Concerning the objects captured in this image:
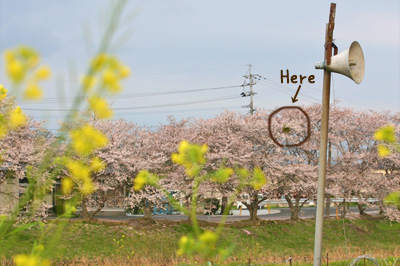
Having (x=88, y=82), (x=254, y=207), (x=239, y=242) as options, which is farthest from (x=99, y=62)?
(x=254, y=207)

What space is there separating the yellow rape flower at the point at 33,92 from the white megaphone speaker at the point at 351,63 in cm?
333

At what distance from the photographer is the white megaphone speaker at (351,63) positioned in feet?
13.0

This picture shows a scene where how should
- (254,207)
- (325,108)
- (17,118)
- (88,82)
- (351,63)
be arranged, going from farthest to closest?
(254,207)
(325,108)
(351,63)
(17,118)
(88,82)

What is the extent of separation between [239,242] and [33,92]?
1376 cm

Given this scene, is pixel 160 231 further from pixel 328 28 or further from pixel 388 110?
pixel 388 110

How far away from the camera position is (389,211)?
19.3 meters

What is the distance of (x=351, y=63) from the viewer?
13.0ft

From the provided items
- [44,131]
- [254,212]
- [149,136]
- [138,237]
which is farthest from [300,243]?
[44,131]

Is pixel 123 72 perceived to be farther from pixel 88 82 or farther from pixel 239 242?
pixel 239 242

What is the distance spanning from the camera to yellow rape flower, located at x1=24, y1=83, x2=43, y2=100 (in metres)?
1.05

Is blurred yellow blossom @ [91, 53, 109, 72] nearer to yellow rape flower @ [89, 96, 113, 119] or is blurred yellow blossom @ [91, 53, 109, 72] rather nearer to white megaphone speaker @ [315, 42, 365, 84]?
yellow rape flower @ [89, 96, 113, 119]

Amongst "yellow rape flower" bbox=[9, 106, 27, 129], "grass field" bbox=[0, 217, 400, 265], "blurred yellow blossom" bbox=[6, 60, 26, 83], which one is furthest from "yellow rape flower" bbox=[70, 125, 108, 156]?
"grass field" bbox=[0, 217, 400, 265]

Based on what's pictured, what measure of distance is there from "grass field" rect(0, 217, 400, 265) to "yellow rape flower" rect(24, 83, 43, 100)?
28.5 ft

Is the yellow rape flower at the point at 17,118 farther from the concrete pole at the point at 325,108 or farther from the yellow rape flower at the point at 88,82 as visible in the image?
the concrete pole at the point at 325,108
